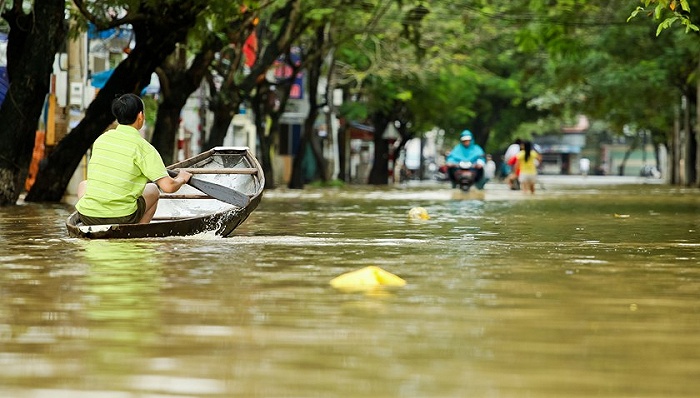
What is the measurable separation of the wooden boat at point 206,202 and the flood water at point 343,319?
19cm

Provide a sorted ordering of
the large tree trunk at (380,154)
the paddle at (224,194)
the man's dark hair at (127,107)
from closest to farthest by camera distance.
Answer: the man's dark hair at (127,107) → the paddle at (224,194) → the large tree trunk at (380,154)

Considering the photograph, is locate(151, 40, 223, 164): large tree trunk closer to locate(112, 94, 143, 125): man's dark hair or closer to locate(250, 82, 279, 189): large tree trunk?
locate(250, 82, 279, 189): large tree trunk

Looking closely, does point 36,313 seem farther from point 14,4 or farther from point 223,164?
point 14,4

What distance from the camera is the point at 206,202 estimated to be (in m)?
16.3

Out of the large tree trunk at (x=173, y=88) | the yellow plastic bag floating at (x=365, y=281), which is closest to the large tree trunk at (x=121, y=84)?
the large tree trunk at (x=173, y=88)

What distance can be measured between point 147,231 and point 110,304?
584 centimetres

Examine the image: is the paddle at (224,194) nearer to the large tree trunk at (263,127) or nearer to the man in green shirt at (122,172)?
the man in green shirt at (122,172)

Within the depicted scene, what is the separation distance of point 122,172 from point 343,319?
6.49 meters

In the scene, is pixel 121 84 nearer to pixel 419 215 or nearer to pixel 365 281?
pixel 419 215

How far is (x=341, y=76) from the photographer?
5544 centimetres

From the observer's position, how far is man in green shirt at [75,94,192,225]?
1351 cm

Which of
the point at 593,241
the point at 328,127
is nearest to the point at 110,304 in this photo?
the point at 593,241

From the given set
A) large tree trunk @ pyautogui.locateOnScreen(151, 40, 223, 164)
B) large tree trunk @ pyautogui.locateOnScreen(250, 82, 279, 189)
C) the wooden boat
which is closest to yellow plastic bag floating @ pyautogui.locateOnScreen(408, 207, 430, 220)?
the wooden boat

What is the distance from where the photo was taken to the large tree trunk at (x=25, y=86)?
76.9 ft
